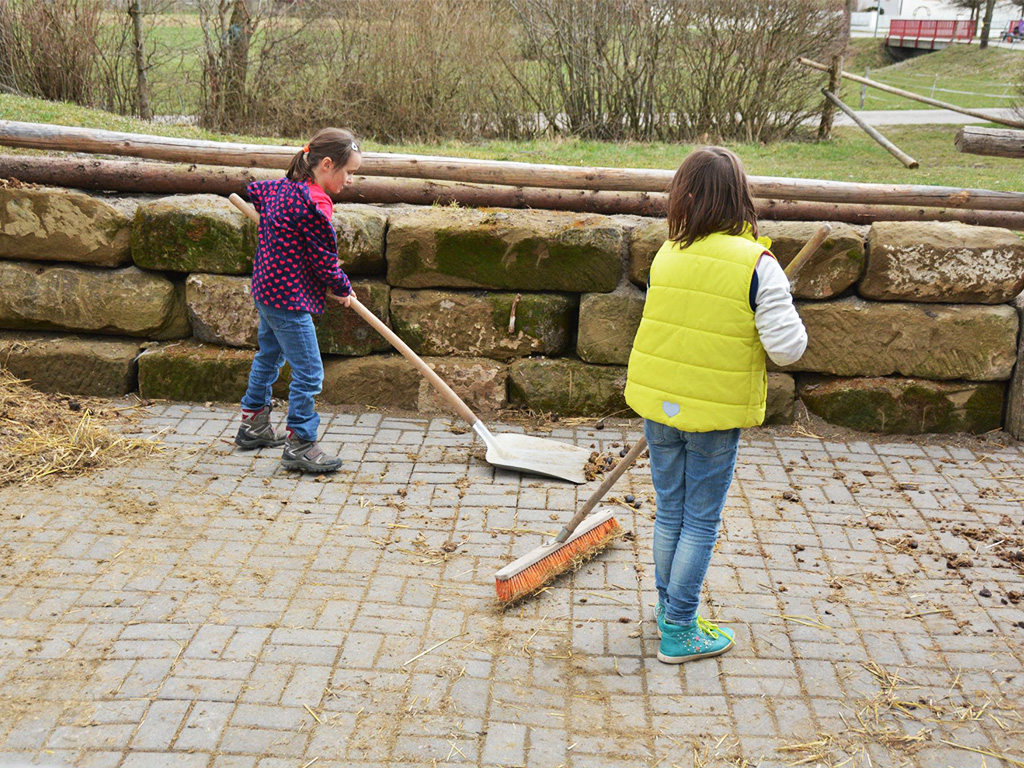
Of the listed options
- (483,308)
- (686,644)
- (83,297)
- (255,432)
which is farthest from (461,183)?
(686,644)

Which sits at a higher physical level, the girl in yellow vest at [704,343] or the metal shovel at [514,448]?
the girl in yellow vest at [704,343]

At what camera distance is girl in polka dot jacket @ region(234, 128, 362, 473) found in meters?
4.73

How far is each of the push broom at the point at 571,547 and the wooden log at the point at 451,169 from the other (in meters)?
2.35

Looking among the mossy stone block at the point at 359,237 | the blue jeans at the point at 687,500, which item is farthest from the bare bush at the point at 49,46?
the blue jeans at the point at 687,500

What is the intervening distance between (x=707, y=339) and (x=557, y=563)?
131 centimetres

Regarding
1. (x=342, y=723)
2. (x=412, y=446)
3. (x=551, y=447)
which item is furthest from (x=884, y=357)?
(x=342, y=723)

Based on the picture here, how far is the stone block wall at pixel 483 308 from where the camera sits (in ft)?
18.8

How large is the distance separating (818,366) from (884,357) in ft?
1.27

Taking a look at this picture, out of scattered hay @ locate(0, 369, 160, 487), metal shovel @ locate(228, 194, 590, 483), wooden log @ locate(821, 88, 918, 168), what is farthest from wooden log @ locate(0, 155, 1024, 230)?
wooden log @ locate(821, 88, 918, 168)

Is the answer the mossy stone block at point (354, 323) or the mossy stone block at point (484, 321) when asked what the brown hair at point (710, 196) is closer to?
the mossy stone block at point (484, 321)

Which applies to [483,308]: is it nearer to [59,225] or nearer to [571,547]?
[571,547]

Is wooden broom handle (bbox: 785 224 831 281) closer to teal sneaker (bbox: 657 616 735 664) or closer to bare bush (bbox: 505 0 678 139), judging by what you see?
teal sneaker (bbox: 657 616 735 664)

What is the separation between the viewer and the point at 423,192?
6238 millimetres

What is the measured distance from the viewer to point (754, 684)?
345cm
